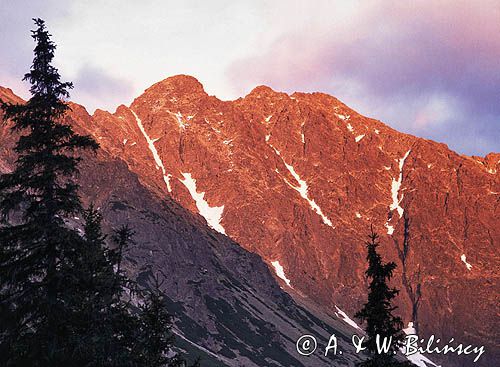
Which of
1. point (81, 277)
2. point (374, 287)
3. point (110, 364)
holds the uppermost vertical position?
point (374, 287)

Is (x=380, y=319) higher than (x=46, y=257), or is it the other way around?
(x=380, y=319)

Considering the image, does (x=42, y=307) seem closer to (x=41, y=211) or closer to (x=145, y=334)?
(x=41, y=211)

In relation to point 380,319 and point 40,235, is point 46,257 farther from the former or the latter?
point 380,319

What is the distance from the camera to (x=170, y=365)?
1282 inches

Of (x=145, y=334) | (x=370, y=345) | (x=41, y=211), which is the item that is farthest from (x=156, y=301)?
(x=41, y=211)

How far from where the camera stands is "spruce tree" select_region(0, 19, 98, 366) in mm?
18922

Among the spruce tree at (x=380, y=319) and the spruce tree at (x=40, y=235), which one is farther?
the spruce tree at (x=380, y=319)

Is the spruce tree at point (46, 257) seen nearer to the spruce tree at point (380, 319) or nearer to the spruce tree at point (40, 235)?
the spruce tree at point (40, 235)

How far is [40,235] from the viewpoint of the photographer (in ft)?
65.6

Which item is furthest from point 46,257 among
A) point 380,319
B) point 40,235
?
point 380,319

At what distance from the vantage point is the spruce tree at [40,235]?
18922 millimetres

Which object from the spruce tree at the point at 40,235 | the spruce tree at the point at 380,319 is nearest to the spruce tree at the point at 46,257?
the spruce tree at the point at 40,235

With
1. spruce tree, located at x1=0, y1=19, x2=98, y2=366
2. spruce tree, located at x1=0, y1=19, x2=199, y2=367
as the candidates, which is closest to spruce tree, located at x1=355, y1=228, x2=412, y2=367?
spruce tree, located at x1=0, y1=19, x2=199, y2=367

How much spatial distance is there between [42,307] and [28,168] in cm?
479
